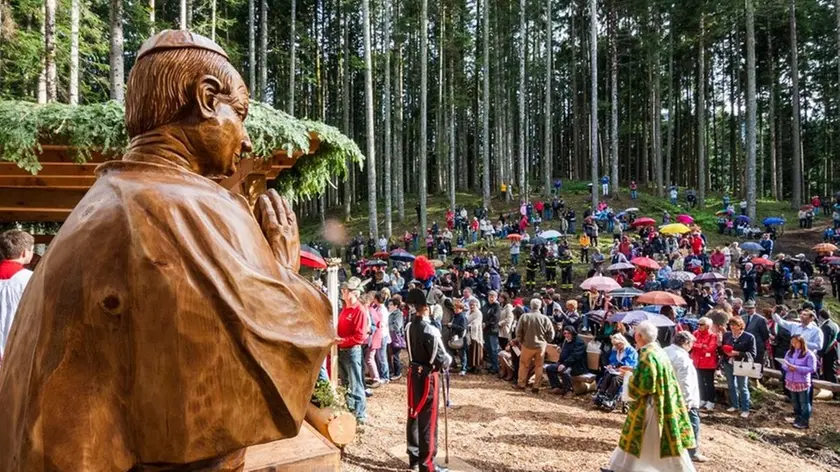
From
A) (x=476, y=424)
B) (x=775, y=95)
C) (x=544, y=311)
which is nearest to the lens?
(x=476, y=424)

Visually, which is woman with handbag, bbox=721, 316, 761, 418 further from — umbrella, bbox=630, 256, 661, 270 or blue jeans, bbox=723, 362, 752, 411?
umbrella, bbox=630, 256, 661, 270

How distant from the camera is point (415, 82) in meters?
41.7

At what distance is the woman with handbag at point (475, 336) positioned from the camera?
38.0 feet

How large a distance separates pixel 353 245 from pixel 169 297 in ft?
77.2

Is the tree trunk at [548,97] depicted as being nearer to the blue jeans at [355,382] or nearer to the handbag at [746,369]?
the handbag at [746,369]

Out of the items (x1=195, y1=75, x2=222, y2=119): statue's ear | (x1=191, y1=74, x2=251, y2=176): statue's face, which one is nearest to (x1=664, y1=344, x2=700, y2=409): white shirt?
(x1=191, y1=74, x2=251, y2=176): statue's face

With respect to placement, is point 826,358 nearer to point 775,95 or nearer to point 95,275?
point 95,275

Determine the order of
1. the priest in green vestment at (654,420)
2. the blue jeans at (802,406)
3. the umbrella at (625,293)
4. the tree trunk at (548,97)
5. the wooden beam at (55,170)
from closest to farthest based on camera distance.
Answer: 1. the priest in green vestment at (654,420)
2. the wooden beam at (55,170)
3. the blue jeans at (802,406)
4. the umbrella at (625,293)
5. the tree trunk at (548,97)

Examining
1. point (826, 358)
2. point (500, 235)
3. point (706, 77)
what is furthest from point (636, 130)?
point (826, 358)

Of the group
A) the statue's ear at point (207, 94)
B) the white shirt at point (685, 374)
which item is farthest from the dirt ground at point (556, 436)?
the statue's ear at point (207, 94)

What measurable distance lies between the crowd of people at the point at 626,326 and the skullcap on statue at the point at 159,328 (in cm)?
483

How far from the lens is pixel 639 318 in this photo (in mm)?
9961

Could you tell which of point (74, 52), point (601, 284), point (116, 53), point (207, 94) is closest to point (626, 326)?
point (601, 284)

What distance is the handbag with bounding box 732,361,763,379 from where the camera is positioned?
29.0 feet
